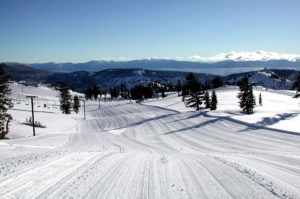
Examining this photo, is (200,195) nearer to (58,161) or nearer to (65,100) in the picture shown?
(58,161)

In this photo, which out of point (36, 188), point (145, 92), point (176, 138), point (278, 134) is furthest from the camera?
point (145, 92)

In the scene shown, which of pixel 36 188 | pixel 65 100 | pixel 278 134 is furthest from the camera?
pixel 65 100

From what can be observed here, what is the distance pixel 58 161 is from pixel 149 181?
182 inches

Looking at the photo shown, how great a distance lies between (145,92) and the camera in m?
123

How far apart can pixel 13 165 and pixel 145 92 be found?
11624 cm

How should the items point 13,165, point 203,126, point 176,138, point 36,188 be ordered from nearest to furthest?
point 36,188, point 13,165, point 176,138, point 203,126

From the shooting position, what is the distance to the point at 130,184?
5.77 meters

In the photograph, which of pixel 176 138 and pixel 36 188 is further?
pixel 176 138

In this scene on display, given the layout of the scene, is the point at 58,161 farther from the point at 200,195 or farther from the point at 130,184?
the point at 200,195

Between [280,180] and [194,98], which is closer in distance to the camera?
[280,180]

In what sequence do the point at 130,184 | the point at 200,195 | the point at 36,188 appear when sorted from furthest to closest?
the point at 130,184 → the point at 36,188 → the point at 200,195

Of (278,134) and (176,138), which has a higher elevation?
(278,134)

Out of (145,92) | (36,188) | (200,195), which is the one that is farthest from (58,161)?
(145,92)

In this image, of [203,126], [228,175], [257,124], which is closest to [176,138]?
[203,126]
